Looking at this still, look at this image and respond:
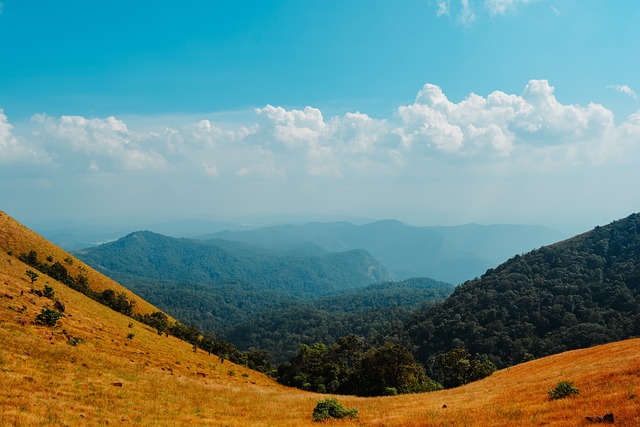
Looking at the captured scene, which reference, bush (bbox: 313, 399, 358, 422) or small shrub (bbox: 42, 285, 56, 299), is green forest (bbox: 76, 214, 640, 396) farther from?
bush (bbox: 313, 399, 358, 422)

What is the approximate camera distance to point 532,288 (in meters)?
150

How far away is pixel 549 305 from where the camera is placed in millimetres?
138875

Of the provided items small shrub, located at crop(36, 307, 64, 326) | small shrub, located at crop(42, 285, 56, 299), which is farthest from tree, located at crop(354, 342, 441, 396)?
small shrub, located at crop(42, 285, 56, 299)

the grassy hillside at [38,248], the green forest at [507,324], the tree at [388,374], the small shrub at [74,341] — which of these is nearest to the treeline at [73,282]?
the grassy hillside at [38,248]

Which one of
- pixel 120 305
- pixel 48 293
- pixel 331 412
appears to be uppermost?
pixel 48 293

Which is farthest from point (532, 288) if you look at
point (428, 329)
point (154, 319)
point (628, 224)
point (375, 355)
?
point (154, 319)

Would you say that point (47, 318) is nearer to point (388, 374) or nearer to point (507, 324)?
point (388, 374)

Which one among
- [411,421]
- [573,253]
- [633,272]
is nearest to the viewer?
[411,421]

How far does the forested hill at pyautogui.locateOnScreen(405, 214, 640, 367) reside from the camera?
11850 cm

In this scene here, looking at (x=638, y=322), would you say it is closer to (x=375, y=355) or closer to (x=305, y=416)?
(x=375, y=355)

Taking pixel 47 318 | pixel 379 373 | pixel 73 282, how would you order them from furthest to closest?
pixel 73 282, pixel 379 373, pixel 47 318

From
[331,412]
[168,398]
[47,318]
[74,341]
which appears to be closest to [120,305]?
[47,318]

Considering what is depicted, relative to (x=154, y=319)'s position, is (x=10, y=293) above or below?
above

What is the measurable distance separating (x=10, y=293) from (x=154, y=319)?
38424mm
